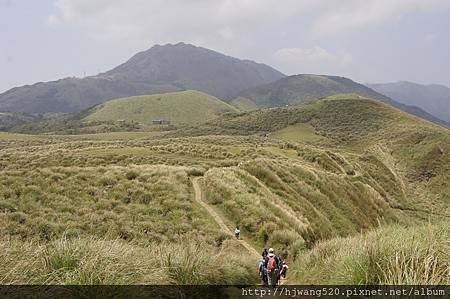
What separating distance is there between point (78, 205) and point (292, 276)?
10049mm

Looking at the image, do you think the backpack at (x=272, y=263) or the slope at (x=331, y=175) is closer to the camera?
the backpack at (x=272, y=263)

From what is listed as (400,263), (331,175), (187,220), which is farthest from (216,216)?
(331,175)

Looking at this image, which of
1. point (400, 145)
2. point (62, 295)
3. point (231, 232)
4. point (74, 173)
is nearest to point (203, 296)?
point (62, 295)

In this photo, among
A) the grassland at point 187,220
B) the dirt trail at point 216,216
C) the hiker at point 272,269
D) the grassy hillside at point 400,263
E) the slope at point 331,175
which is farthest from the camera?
the slope at point 331,175

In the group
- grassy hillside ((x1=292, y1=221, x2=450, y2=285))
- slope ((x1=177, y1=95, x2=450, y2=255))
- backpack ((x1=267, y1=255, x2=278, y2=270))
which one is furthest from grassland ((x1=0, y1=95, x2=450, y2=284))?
backpack ((x1=267, y1=255, x2=278, y2=270))

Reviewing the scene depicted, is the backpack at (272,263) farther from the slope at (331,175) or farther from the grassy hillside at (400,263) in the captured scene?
the slope at (331,175)

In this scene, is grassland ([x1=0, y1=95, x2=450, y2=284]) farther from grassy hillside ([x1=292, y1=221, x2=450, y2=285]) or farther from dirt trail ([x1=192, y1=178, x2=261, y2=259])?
dirt trail ([x1=192, y1=178, x2=261, y2=259])

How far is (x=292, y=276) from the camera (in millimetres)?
11305

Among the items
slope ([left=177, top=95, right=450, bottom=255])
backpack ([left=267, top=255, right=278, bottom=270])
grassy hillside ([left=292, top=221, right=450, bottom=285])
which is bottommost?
slope ([left=177, top=95, right=450, bottom=255])

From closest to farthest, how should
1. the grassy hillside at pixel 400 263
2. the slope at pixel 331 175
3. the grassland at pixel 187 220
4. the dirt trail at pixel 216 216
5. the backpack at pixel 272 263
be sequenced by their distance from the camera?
the grassy hillside at pixel 400 263 < the grassland at pixel 187 220 < the backpack at pixel 272 263 < the dirt trail at pixel 216 216 < the slope at pixel 331 175

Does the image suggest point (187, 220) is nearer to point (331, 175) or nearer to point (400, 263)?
point (400, 263)

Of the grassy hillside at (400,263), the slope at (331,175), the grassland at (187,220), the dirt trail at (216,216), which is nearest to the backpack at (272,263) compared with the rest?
the grassland at (187,220)

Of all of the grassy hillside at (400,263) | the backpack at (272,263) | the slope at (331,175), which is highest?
the grassy hillside at (400,263)

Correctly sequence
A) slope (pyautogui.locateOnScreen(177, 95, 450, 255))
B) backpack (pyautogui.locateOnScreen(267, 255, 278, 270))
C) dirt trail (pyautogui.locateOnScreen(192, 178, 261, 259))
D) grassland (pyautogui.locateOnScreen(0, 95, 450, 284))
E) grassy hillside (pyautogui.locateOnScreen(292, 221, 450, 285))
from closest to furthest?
grassy hillside (pyautogui.locateOnScreen(292, 221, 450, 285)) → grassland (pyautogui.locateOnScreen(0, 95, 450, 284)) → backpack (pyautogui.locateOnScreen(267, 255, 278, 270)) → dirt trail (pyautogui.locateOnScreen(192, 178, 261, 259)) → slope (pyautogui.locateOnScreen(177, 95, 450, 255))
